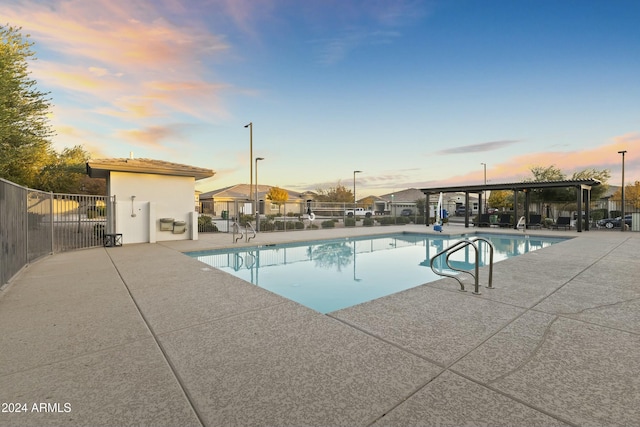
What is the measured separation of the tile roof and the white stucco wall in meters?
0.33

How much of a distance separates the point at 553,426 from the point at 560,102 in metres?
18.7

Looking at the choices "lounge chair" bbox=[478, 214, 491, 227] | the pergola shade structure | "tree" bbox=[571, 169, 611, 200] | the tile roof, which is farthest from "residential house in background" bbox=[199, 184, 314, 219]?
"tree" bbox=[571, 169, 611, 200]

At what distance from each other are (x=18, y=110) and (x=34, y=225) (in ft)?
31.3

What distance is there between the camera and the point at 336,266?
8.94 meters

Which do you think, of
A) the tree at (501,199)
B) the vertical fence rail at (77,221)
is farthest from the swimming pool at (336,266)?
the tree at (501,199)

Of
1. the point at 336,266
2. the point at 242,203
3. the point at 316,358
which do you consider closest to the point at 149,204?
the point at 242,203

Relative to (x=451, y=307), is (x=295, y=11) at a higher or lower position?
higher

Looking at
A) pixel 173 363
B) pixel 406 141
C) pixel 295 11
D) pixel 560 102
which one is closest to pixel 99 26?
pixel 295 11

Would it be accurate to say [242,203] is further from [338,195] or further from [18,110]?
[338,195]

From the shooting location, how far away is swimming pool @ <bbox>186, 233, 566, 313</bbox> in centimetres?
627

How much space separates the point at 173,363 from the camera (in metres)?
2.48

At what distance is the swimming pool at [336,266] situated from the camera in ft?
20.6

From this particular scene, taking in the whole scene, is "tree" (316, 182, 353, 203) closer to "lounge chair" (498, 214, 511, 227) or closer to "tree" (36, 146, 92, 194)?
"lounge chair" (498, 214, 511, 227)

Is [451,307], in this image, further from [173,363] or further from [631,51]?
[631,51]
